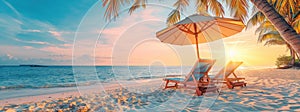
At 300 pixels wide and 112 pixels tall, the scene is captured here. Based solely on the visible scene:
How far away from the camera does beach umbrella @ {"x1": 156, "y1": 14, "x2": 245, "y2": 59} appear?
3.99 meters

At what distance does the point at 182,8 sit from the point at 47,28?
39.0 feet

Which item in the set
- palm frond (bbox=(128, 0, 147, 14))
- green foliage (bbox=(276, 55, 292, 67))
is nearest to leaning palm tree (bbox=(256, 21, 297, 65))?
green foliage (bbox=(276, 55, 292, 67))

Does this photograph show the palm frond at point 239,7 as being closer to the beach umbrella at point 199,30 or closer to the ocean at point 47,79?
the beach umbrella at point 199,30

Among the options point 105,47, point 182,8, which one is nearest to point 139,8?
point 105,47

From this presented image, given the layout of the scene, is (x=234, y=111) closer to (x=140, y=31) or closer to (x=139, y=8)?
(x=140, y=31)

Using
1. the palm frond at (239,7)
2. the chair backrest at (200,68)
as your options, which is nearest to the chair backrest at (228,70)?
the chair backrest at (200,68)

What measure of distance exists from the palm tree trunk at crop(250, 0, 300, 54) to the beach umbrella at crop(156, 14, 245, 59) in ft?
3.79

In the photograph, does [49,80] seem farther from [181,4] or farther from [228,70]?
[228,70]

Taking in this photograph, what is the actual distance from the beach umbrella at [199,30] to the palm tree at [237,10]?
3.96 feet

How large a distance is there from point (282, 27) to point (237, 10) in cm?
396

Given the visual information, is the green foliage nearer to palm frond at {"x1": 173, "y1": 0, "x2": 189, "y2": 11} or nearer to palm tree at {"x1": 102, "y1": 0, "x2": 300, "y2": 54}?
palm tree at {"x1": 102, "y1": 0, "x2": 300, "y2": 54}

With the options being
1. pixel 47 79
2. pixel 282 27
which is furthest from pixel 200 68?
pixel 47 79

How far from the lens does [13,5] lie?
12.8 metres

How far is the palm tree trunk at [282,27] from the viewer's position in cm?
205
